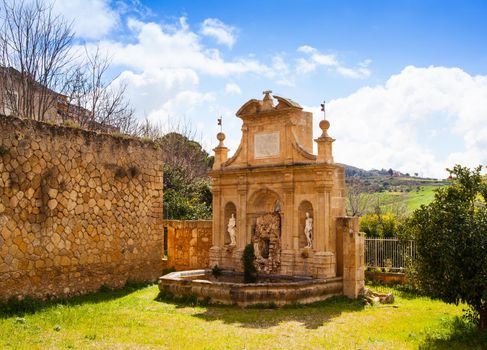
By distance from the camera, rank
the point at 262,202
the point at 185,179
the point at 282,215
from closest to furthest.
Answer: the point at 282,215 < the point at 262,202 < the point at 185,179

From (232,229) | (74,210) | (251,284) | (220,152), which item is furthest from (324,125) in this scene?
(74,210)

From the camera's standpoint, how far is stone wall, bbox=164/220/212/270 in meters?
20.0

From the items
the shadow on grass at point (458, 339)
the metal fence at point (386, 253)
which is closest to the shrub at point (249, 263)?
the metal fence at point (386, 253)

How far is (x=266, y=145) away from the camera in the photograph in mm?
17016

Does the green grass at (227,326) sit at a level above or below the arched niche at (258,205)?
below

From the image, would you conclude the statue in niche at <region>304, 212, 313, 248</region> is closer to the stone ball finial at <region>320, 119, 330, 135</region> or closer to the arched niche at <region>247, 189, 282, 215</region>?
the arched niche at <region>247, 189, 282, 215</region>

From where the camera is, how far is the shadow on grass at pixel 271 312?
11.9 metres

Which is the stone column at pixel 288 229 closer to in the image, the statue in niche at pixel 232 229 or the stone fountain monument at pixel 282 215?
the stone fountain monument at pixel 282 215

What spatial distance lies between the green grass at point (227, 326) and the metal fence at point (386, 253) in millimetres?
3738

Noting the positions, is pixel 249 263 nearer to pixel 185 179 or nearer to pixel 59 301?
pixel 59 301

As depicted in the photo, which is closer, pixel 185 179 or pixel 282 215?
pixel 282 215

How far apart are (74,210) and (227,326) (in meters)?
5.67

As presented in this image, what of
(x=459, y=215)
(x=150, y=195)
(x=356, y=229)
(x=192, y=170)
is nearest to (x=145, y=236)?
(x=150, y=195)

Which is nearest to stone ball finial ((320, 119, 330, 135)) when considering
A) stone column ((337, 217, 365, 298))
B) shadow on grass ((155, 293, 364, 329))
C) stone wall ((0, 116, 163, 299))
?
stone column ((337, 217, 365, 298))
